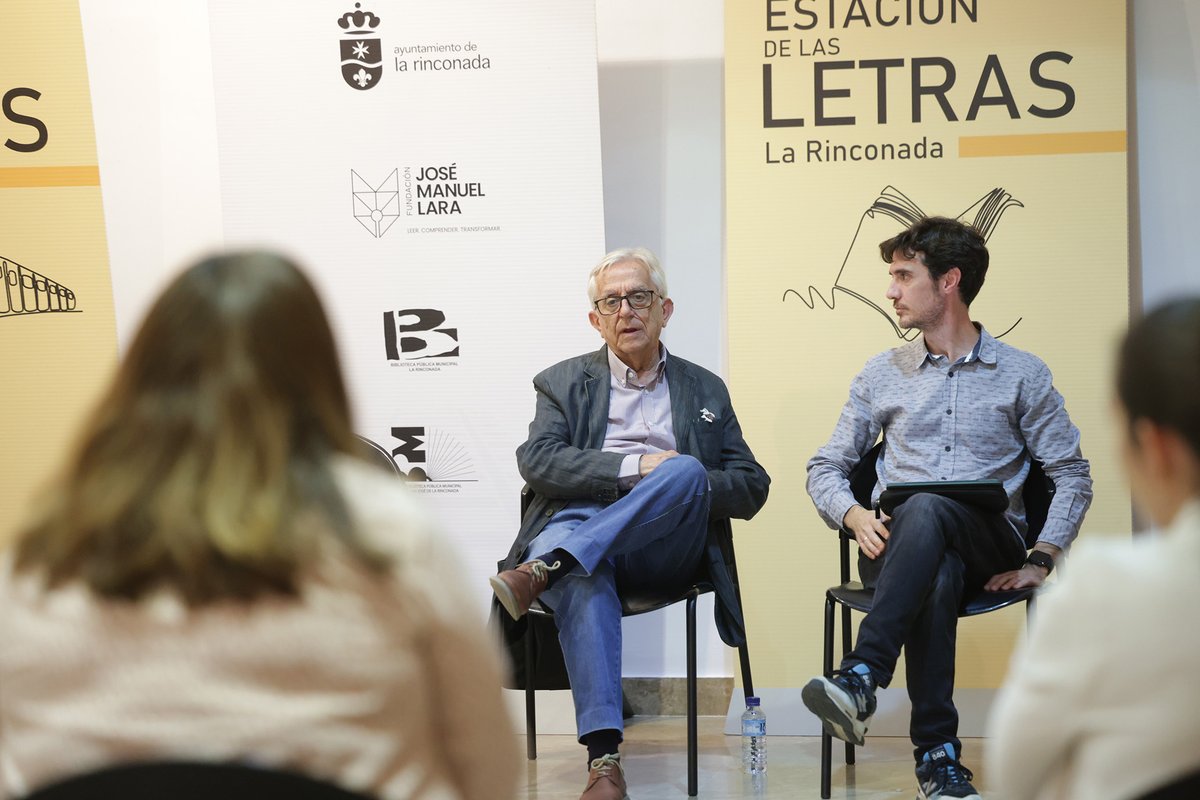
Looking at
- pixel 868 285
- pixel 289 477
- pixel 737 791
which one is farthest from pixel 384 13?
pixel 289 477

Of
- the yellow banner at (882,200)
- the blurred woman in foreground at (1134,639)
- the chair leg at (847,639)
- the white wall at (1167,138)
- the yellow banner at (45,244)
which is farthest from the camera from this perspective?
the yellow banner at (45,244)

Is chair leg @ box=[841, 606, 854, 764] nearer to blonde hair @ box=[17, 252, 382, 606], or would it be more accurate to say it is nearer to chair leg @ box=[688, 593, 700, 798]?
chair leg @ box=[688, 593, 700, 798]

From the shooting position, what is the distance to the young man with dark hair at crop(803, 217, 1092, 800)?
292 cm

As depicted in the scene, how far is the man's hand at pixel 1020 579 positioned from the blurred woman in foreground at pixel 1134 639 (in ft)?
6.44

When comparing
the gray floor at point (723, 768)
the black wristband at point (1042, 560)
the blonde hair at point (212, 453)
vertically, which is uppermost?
the blonde hair at point (212, 453)

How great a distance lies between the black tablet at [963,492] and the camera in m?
3.06

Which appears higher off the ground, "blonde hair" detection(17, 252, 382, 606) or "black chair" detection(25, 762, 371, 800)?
"blonde hair" detection(17, 252, 382, 606)

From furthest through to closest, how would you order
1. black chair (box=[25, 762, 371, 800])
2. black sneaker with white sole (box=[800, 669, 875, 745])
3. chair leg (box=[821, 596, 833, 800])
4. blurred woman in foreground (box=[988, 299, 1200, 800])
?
chair leg (box=[821, 596, 833, 800]) < black sneaker with white sole (box=[800, 669, 875, 745]) < blurred woman in foreground (box=[988, 299, 1200, 800]) < black chair (box=[25, 762, 371, 800])

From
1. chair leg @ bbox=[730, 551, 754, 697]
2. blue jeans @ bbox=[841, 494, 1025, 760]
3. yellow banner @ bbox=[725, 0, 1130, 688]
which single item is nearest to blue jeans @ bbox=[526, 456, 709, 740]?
chair leg @ bbox=[730, 551, 754, 697]

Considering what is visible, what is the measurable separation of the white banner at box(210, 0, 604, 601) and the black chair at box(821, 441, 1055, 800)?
1.03 meters

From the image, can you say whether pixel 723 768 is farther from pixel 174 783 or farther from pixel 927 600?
pixel 174 783

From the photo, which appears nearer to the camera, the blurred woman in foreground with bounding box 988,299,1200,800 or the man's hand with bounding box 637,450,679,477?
the blurred woman in foreground with bounding box 988,299,1200,800

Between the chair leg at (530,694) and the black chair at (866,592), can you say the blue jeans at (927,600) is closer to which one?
the black chair at (866,592)

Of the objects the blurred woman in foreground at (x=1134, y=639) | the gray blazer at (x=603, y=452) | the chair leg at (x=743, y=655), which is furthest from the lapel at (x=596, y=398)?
the blurred woman in foreground at (x=1134, y=639)
